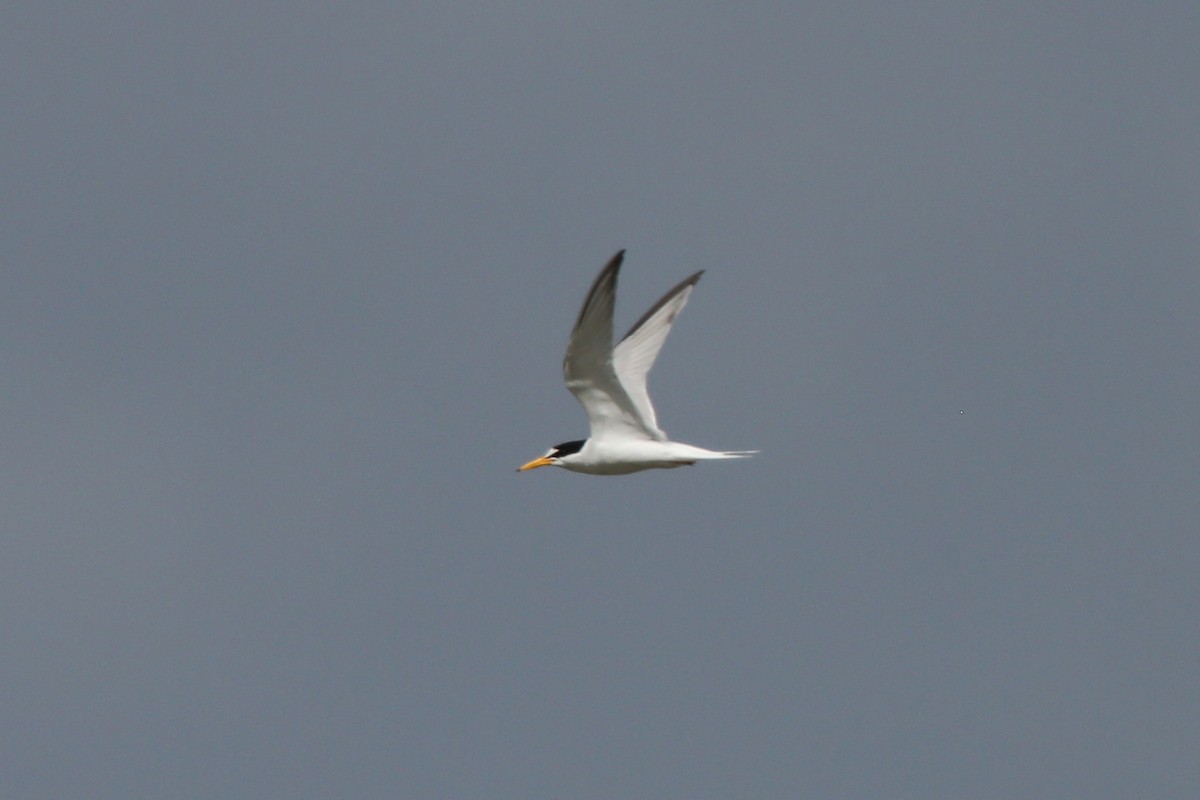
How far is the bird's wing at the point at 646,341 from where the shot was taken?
2372 cm

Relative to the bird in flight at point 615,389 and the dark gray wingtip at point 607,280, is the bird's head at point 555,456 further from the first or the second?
the dark gray wingtip at point 607,280

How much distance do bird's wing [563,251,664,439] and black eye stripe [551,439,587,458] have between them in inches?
17.6

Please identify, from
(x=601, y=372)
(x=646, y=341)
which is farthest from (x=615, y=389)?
(x=646, y=341)

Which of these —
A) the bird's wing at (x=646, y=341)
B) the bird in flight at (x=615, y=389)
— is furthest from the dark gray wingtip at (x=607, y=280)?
the bird's wing at (x=646, y=341)

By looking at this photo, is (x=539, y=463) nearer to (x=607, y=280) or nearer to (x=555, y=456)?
(x=555, y=456)

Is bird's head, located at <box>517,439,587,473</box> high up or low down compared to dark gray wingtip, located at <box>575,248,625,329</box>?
down

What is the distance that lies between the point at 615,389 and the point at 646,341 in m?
1.79

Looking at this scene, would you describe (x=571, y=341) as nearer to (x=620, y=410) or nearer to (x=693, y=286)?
(x=620, y=410)

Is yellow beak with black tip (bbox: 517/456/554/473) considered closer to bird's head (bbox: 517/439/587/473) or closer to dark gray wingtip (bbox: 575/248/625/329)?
bird's head (bbox: 517/439/587/473)

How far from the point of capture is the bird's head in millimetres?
23672

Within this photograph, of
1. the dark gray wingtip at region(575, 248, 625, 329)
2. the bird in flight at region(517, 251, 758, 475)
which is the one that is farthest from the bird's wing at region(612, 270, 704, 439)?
the dark gray wingtip at region(575, 248, 625, 329)

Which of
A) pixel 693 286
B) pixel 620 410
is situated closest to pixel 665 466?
pixel 620 410

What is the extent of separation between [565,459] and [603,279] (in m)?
3.73

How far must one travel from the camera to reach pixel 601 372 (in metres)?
22.2
